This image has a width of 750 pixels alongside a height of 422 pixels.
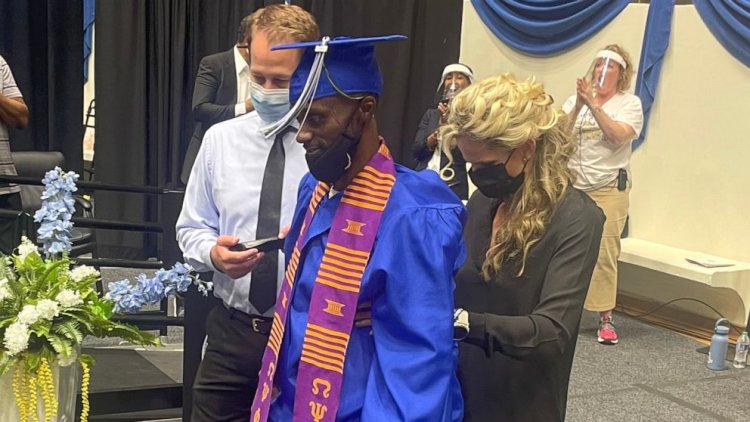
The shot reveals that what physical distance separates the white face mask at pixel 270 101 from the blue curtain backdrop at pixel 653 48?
3832mm

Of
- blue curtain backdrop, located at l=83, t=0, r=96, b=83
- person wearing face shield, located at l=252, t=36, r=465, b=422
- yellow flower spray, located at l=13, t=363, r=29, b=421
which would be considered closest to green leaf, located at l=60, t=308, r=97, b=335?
yellow flower spray, located at l=13, t=363, r=29, b=421

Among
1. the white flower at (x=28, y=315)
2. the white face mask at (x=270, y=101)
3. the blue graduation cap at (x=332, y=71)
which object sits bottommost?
the white flower at (x=28, y=315)

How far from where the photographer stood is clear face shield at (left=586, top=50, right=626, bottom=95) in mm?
4504

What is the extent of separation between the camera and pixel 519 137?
64.3 inches

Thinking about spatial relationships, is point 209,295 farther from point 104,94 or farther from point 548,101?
point 104,94

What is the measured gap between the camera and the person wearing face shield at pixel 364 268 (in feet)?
3.96

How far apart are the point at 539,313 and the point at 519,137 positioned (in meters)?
0.34

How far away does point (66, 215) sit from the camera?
56.0 inches

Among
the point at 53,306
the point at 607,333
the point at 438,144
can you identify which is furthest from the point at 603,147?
the point at 53,306

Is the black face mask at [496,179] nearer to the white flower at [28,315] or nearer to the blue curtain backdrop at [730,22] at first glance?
the white flower at [28,315]

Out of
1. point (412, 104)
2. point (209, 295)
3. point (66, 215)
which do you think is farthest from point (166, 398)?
point (412, 104)

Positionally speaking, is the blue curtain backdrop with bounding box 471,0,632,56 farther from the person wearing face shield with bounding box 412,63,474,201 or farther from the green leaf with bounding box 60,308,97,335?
the green leaf with bounding box 60,308,97,335

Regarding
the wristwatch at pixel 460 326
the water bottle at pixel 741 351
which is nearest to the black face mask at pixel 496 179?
the wristwatch at pixel 460 326

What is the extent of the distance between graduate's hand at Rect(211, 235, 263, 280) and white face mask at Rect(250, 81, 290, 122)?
299 millimetres
